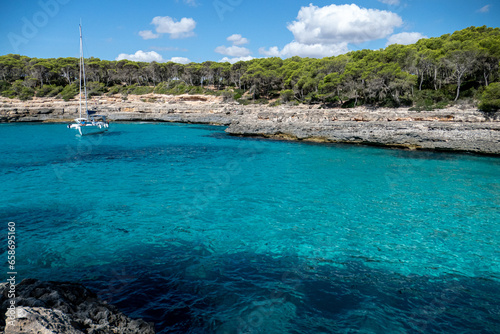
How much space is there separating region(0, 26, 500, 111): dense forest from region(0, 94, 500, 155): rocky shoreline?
10.8 feet

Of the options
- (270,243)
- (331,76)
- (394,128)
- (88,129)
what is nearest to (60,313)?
(270,243)

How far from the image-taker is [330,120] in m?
38.2

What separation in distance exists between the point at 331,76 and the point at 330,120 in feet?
47.8

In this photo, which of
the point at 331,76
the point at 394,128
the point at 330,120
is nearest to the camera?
the point at 394,128

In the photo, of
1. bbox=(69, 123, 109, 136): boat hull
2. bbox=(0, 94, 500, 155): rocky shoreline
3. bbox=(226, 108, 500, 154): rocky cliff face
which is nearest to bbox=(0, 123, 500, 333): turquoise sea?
bbox=(226, 108, 500, 154): rocky cliff face

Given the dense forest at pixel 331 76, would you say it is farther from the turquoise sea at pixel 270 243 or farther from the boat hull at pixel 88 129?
the boat hull at pixel 88 129

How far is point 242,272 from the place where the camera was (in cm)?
856

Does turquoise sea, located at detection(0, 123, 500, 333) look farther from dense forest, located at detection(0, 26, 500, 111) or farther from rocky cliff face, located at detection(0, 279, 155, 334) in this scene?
dense forest, located at detection(0, 26, 500, 111)

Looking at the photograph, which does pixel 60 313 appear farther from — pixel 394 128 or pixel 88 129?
pixel 88 129

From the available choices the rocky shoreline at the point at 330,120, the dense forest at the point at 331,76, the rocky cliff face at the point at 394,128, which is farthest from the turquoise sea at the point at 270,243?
the dense forest at the point at 331,76

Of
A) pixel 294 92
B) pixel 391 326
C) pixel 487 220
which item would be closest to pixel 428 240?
pixel 487 220

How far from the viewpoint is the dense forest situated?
36.7 metres

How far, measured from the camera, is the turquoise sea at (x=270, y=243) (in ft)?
Result: 22.6

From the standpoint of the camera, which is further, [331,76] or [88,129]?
[331,76]
